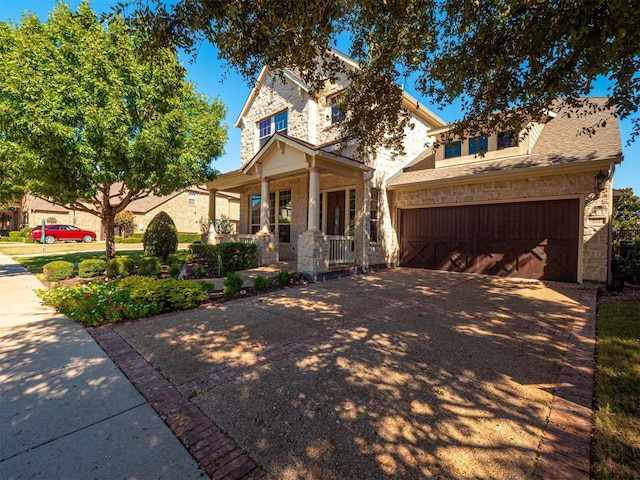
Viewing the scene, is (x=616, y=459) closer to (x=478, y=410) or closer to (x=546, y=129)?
(x=478, y=410)

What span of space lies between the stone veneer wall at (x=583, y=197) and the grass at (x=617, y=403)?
3.68 meters

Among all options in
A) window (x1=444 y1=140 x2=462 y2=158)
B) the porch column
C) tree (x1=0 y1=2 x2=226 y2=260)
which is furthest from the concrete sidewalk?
window (x1=444 y1=140 x2=462 y2=158)

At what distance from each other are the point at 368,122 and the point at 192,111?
6.36 meters

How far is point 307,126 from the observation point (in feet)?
42.7

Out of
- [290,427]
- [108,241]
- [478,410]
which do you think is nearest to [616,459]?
[478,410]

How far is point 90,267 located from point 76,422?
850cm

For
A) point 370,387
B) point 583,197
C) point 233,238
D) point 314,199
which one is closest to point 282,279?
point 314,199

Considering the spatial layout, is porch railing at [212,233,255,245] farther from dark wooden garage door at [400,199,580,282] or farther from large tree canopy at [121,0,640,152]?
large tree canopy at [121,0,640,152]

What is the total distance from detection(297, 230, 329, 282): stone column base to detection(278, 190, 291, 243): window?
4.22 m

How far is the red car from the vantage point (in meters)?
24.0

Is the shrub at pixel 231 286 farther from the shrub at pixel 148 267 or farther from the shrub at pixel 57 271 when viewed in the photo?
the shrub at pixel 57 271

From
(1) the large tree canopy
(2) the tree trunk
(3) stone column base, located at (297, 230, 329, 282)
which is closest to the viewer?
(1) the large tree canopy

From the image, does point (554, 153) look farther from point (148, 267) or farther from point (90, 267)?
point (90, 267)

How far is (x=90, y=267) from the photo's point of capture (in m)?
9.26
